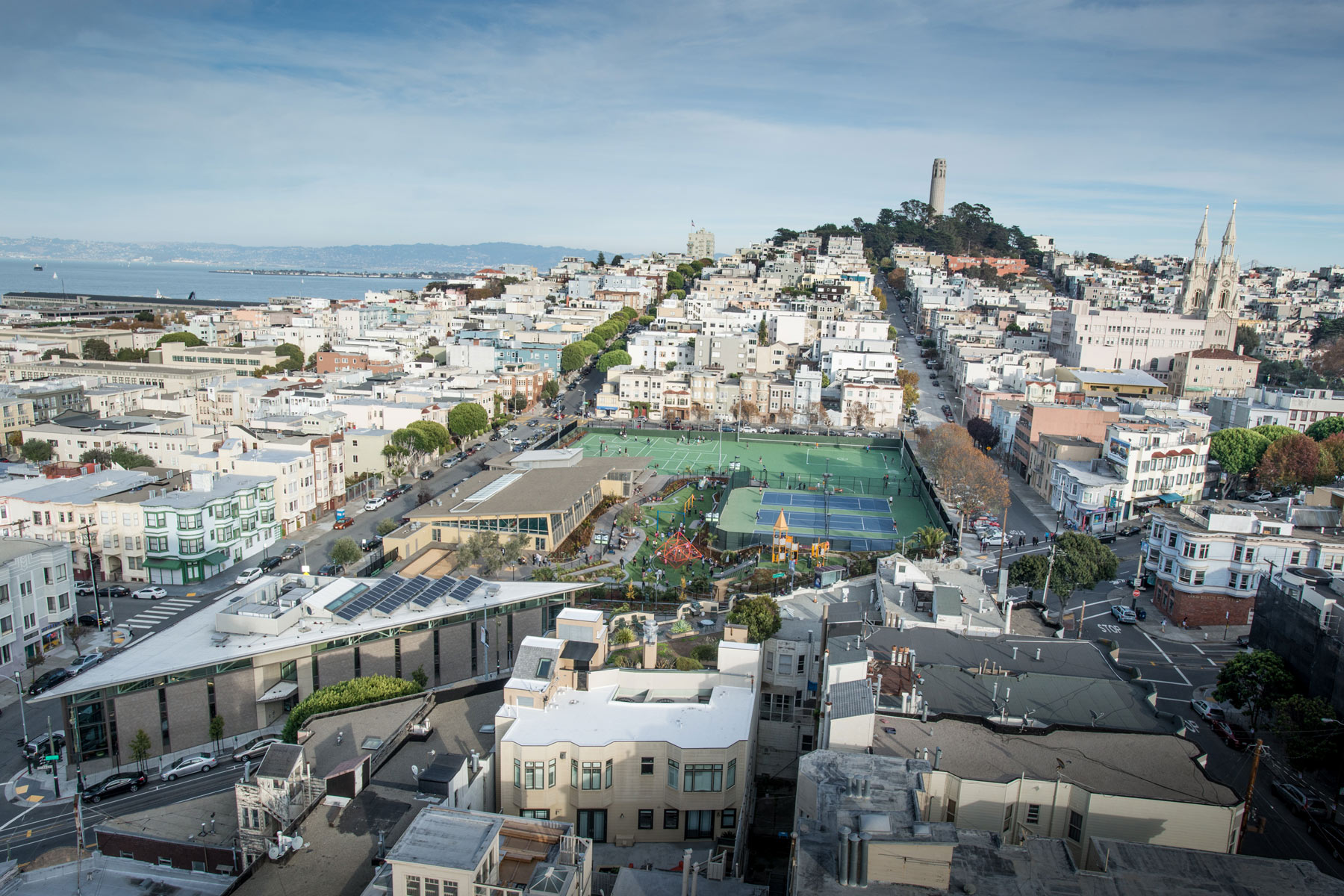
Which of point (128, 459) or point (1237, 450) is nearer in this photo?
point (128, 459)

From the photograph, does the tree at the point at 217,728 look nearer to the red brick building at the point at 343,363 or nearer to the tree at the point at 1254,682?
the tree at the point at 1254,682

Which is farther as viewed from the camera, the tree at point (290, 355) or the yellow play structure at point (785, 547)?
the tree at point (290, 355)

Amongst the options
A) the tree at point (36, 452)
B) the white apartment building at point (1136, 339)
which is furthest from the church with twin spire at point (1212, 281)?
the tree at point (36, 452)

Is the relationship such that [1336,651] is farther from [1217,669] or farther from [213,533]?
[213,533]

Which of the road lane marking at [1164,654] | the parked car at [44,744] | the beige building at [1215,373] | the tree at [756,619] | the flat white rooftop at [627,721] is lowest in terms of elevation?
the parked car at [44,744]

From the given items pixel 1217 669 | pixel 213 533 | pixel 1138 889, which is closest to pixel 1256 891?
pixel 1138 889

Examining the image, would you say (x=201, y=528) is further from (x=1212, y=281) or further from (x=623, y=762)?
(x=1212, y=281)

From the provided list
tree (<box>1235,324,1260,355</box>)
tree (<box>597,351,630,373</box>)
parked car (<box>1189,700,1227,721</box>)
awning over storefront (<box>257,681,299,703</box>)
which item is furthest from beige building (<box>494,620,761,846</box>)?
tree (<box>1235,324,1260,355</box>)

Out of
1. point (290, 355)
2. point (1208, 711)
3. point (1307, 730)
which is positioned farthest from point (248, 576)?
point (290, 355)
